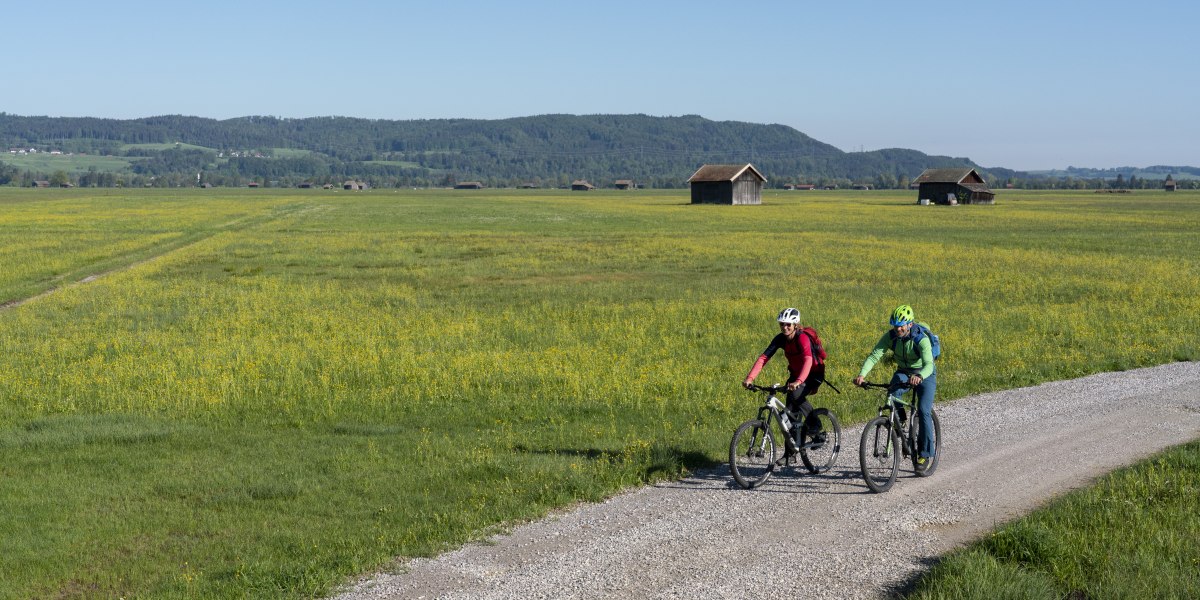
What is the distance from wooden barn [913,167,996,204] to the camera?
131 metres

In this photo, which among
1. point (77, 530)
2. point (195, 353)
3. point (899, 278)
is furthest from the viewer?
point (899, 278)

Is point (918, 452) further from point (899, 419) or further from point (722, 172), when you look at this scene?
point (722, 172)

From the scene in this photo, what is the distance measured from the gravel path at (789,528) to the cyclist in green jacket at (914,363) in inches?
21.0

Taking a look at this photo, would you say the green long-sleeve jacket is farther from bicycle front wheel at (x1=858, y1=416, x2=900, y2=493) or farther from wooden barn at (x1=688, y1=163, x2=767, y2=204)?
wooden barn at (x1=688, y1=163, x2=767, y2=204)

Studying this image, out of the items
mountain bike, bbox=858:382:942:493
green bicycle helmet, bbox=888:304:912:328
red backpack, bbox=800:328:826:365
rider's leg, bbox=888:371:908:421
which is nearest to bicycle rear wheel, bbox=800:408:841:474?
mountain bike, bbox=858:382:942:493

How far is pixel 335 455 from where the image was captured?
14859 mm

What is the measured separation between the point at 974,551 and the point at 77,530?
365 inches

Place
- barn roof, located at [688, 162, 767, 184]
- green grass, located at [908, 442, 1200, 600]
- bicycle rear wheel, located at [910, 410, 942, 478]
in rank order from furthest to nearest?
barn roof, located at [688, 162, 767, 184], bicycle rear wheel, located at [910, 410, 942, 478], green grass, located at [908, 442, 1200, 600]

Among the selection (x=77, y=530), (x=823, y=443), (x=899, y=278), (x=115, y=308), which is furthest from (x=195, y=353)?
(x=899, y=278)

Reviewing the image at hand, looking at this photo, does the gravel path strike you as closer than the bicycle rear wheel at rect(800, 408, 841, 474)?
Yes

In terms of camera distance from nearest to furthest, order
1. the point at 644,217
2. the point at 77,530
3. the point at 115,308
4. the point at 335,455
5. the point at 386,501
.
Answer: the point at 77,530, the point at 386,501, the point at 335,455, the point at 115,308, the point at 644,217

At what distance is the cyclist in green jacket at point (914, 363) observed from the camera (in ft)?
41.1

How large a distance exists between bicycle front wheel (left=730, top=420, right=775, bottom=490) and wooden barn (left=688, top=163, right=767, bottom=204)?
115764mm

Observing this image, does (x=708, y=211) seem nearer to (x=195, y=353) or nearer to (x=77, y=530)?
(x=195, y=353)
